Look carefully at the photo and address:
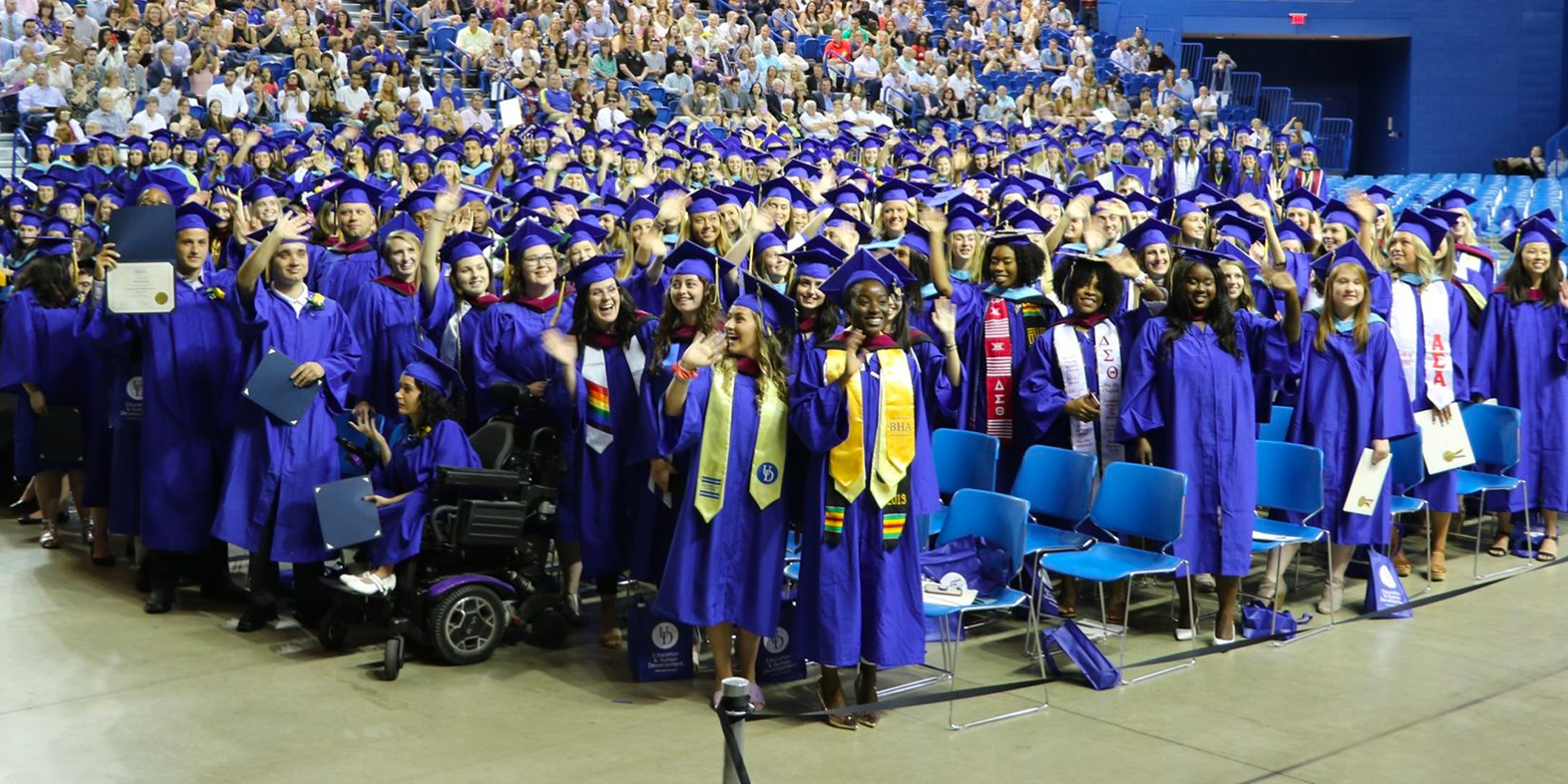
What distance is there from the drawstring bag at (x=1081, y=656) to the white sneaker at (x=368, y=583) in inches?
108

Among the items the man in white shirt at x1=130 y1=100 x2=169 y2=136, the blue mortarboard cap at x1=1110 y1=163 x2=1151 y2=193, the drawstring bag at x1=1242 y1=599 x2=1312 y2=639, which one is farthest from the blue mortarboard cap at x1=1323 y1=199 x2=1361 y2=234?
the man in white shirt at x1=130 y1=100 x2=169 y2=136

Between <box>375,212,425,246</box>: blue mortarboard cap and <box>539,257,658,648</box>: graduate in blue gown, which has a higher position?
<box>375,212,425,246</box>: blue mortarboard cap

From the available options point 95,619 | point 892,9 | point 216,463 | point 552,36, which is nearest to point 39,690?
point 95,619

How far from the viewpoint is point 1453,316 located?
8.66 metres

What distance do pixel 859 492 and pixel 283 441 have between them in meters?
2.90

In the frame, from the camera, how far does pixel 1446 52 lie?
33.8m

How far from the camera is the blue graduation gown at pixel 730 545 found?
19.3ft

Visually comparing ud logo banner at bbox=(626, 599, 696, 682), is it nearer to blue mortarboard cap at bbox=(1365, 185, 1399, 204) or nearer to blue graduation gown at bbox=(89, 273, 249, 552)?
blue graduation gown at bbox=(89, 273, 249, 552)

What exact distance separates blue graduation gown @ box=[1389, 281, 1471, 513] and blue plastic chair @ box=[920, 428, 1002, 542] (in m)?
2.51

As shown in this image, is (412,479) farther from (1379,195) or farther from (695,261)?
(1379,195)

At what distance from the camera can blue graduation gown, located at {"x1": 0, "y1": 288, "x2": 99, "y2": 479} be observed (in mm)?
8516

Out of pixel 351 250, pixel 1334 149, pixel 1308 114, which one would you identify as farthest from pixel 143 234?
pixel 1308 114

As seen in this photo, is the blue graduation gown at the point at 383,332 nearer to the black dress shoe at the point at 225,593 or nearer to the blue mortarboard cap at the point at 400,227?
the blue mortarboard cap at the point at 400,227

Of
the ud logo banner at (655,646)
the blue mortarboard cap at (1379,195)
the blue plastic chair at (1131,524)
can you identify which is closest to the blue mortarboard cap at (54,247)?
the ud logo banner at (655,646)
